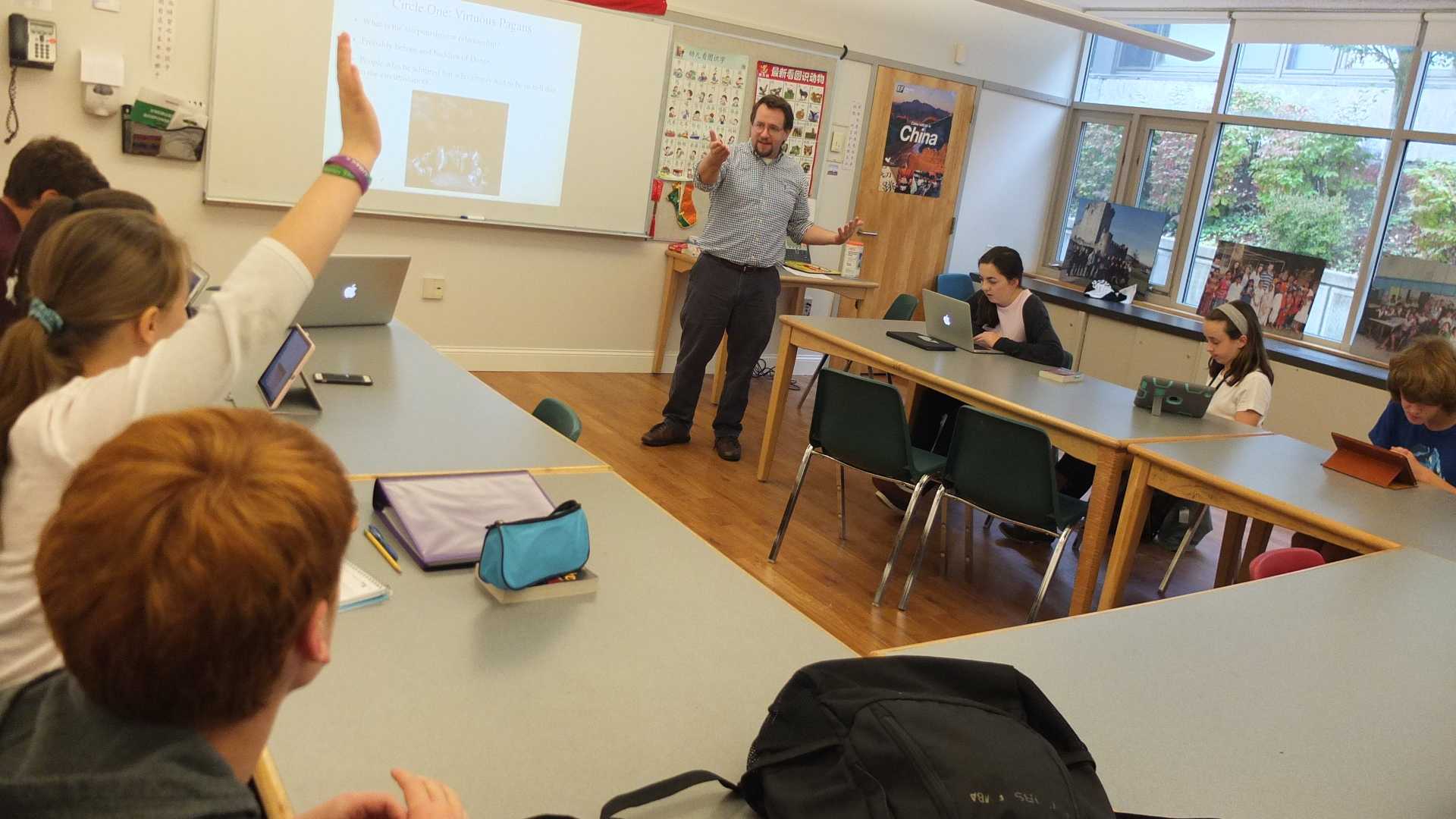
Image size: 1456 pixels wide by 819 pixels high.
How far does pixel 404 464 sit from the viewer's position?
87.0 inches

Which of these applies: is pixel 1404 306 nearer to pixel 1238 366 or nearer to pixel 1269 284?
pixel 1269 284

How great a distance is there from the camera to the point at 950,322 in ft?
15.5

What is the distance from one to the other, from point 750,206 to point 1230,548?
2451mm

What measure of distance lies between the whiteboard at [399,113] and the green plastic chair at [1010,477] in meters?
3.14

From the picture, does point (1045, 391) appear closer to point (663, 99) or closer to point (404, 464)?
point (404, 464)

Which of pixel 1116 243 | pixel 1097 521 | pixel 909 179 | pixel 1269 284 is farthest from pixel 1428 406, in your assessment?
pixel 1116 243

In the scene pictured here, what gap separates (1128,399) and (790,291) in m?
3.00

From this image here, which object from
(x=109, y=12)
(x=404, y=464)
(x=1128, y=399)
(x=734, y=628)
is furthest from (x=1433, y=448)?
(x=109, y=12)

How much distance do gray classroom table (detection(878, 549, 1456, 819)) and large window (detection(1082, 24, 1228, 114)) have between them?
18.8ft

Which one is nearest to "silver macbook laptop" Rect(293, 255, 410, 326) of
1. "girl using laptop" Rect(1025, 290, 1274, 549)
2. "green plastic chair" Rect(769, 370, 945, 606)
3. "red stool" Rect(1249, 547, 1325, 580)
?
"green plastic chair" Rect(769, 370, 945, 606)

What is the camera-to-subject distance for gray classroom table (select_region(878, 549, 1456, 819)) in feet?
4.85

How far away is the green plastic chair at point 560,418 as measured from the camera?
271 centimetres

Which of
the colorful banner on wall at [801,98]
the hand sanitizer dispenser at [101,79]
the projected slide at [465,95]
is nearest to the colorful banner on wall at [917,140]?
the colorful banner on wall at [801,98]

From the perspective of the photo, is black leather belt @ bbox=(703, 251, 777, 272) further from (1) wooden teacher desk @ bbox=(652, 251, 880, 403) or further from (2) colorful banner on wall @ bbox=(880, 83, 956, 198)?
(2) colorful banner on wall @ bbox=(880, 83, 956, 198)
